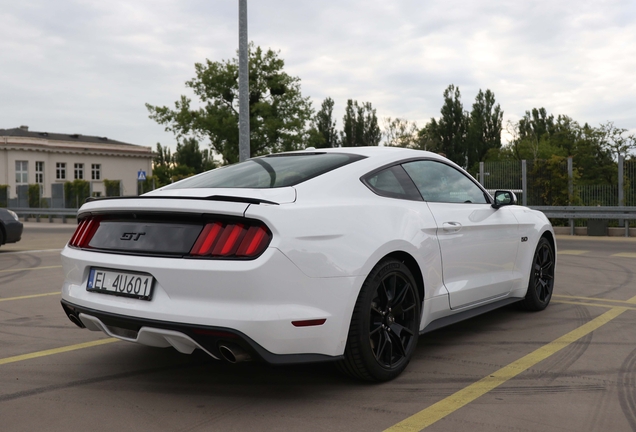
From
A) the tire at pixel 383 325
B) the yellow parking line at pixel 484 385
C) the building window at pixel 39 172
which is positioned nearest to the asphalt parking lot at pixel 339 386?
the yellow parking line at pixel 484 385

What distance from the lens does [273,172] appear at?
14.0ft

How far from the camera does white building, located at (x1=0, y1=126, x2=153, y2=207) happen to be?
59562 millimetres

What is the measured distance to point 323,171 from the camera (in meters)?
4.00

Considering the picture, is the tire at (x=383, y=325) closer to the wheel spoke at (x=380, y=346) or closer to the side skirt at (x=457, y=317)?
the wheel spoke at (x=380, y=346)

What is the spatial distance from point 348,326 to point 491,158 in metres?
56.6

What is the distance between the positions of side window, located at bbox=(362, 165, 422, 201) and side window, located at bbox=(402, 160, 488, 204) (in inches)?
3.6

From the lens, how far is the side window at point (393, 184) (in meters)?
4.06

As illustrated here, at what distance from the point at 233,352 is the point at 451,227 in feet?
6.21

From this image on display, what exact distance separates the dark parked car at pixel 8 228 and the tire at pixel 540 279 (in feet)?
34.6

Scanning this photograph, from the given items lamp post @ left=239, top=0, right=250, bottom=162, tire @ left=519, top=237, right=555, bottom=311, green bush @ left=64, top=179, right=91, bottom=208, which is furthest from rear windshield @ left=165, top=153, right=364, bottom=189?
green bush @ left=64, top=179, right=91, bottom=208

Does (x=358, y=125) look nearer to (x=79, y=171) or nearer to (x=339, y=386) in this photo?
(x=79, y=171)

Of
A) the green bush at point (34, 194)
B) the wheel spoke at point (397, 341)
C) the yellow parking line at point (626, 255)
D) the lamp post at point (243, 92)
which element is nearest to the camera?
the wheel spoke at point (397, 341)

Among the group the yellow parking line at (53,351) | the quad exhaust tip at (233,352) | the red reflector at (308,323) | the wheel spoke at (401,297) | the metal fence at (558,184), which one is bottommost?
the yellow parking line at (53,351)

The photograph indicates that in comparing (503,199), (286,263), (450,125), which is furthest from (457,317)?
(450,125)
